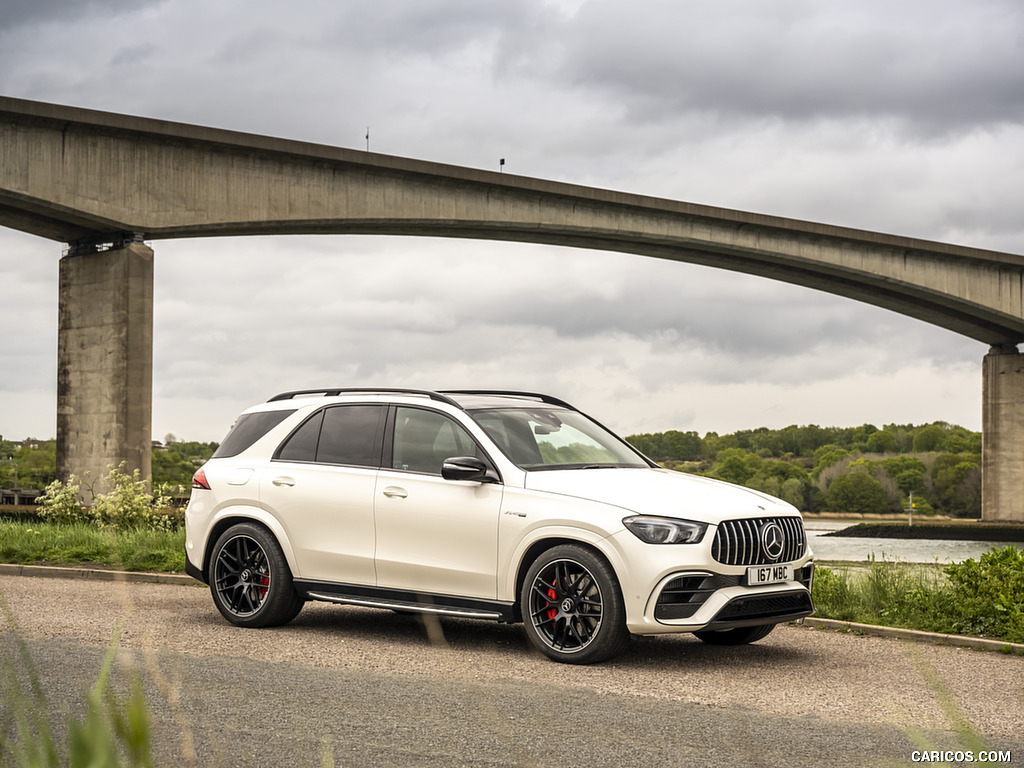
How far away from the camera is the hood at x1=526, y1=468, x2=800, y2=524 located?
7.22 m

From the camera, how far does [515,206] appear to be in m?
36.4

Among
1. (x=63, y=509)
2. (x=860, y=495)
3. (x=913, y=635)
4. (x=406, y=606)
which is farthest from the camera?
(x=860, y=495)

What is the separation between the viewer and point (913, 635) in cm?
867

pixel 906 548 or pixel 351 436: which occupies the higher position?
pixel 351 436

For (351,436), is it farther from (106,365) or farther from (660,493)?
(106,365)

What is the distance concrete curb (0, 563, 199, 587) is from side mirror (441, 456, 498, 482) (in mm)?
5259

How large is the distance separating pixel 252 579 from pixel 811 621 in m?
4.62

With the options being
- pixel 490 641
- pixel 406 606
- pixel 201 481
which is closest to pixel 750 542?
pixel 490 641

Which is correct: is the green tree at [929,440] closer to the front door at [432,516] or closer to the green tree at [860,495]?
the green tree at [860,495]

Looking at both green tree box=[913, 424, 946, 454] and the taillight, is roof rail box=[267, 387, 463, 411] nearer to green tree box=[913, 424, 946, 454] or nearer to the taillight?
the taillight

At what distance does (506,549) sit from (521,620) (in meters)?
0.49

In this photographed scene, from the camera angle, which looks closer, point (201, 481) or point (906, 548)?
point (201, 481)

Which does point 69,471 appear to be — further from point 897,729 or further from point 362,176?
point 897,729

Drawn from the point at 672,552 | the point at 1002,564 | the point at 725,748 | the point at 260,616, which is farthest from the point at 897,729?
the point at 260,616
